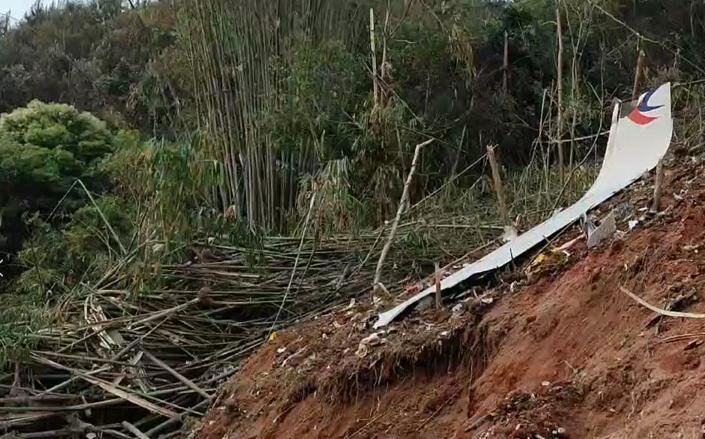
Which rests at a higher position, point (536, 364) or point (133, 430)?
point (536, 364)

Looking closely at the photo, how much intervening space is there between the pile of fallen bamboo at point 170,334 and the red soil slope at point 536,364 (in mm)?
490

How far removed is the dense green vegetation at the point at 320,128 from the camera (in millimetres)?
4531

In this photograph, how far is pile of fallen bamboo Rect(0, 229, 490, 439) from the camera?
3457 millimetres

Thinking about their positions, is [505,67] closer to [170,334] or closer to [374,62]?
[374,62]

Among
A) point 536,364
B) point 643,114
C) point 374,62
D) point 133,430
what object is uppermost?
point 374,62

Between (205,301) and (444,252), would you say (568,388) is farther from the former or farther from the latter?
(205,301)

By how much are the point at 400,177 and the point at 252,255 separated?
163 centimetres

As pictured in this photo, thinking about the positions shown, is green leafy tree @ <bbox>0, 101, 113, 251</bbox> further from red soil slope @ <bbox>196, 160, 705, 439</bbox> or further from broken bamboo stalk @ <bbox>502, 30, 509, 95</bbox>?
red soil slope @ <bbox>196, 160, 705, 439</bbox>

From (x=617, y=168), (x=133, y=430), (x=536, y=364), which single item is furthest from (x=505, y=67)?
(x=536, y=364)

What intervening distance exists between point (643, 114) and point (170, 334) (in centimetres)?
217

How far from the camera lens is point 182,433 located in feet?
10.9

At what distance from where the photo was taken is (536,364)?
2117 millimetres

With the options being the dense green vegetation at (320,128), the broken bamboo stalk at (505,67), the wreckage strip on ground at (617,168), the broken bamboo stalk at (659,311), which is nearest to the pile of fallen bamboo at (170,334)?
the dense green vegetation at (320,128)

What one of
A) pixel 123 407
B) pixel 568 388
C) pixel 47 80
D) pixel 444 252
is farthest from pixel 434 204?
pixel 47 80
